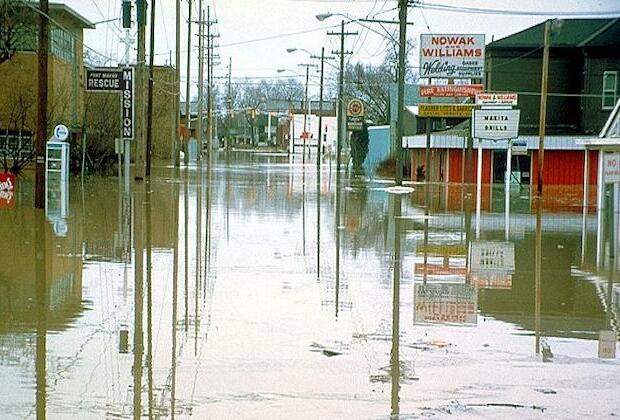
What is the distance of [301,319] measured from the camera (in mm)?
12453

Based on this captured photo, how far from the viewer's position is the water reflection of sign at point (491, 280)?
15.5 m

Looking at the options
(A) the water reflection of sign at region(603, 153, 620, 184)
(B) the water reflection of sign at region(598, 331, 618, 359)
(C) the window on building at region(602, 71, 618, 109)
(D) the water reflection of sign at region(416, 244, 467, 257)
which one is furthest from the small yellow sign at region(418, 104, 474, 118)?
(B) the water reflection of sign at region(598, 331, 618, 359)

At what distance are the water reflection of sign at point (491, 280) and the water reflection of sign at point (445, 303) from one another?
0.97 feet

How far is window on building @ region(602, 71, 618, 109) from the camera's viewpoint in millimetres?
53344

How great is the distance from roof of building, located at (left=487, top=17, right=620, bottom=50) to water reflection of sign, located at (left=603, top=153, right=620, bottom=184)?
33.7m

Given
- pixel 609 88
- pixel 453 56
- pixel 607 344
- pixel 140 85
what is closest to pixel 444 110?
pixel 453 56

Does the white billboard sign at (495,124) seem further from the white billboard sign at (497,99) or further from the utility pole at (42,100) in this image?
the utility pole at (42,100)

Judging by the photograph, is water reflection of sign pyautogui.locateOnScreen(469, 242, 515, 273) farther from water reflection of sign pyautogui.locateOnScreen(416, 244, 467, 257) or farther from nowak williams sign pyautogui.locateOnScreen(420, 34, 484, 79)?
nowak williams sign pyautogui.locateOnScreen(420, 34, 484, 79)

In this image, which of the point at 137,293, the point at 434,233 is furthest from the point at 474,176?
the point at 137,293

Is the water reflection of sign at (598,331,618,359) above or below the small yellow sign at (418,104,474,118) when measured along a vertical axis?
below

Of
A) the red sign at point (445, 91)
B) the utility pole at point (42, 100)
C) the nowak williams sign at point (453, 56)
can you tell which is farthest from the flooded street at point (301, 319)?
the red sign at point (445, 91)

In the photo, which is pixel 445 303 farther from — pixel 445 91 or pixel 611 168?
pixel 445 91

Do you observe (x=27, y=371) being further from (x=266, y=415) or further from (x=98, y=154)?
(x=98, y=154)

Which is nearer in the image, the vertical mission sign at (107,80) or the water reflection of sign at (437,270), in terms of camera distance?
the water reflection of sign at (437,270)
